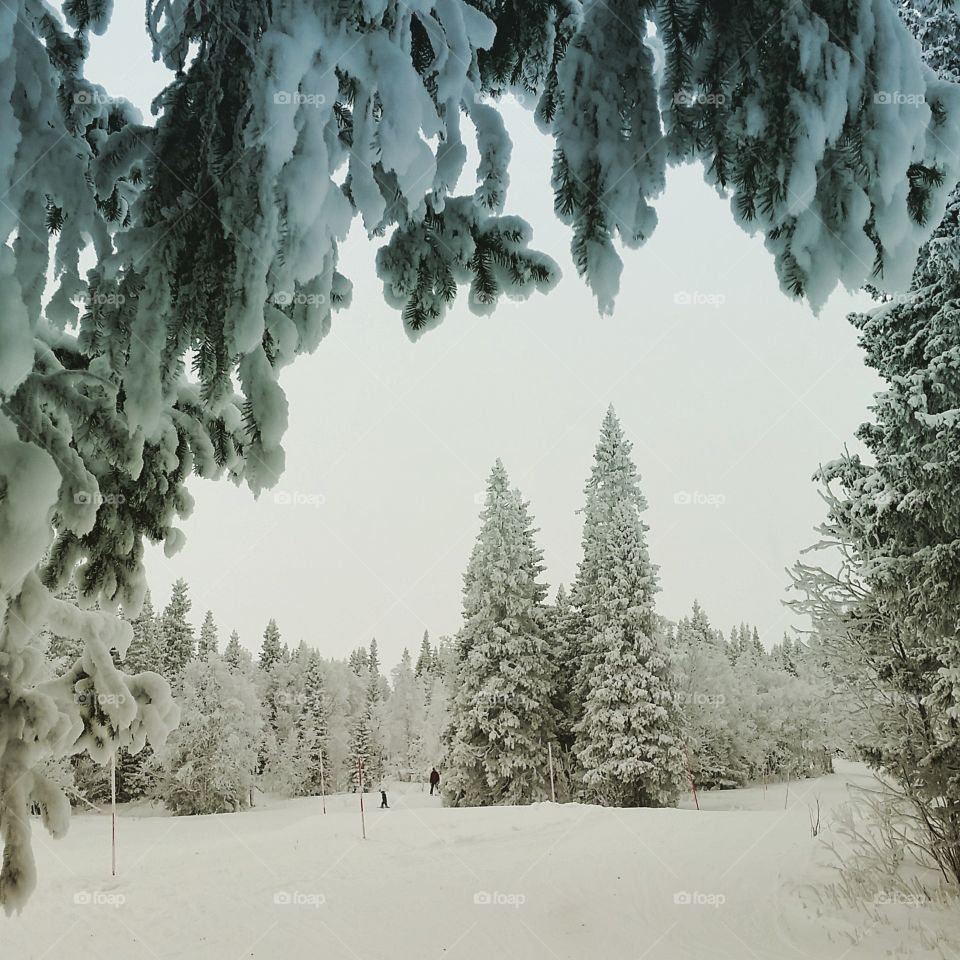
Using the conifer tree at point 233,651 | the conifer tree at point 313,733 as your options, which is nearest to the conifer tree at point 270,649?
the conifer tree at point 313,733

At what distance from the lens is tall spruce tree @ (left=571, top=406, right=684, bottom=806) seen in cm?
2169

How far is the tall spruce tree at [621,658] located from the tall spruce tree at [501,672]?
4.91 ft

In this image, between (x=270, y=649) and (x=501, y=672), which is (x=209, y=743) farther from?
(x=270, y=649)

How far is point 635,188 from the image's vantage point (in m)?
2.06

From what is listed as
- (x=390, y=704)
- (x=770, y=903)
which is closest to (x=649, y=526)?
(x=770, y=903)

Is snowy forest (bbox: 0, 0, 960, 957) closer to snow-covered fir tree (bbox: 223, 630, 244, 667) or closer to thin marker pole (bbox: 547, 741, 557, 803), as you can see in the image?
thin marker pole (bbox: 547, 741, 557, 803)

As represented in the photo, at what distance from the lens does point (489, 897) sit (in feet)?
34.4

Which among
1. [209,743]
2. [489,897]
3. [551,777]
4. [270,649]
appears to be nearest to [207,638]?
[209,743]

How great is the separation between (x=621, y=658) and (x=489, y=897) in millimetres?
12895

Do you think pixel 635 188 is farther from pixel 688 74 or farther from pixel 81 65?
pixel 81 65

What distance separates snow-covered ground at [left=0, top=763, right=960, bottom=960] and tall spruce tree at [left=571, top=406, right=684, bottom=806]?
6336 mm

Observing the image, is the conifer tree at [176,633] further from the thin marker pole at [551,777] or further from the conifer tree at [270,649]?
the thin marker pole at [551,777]

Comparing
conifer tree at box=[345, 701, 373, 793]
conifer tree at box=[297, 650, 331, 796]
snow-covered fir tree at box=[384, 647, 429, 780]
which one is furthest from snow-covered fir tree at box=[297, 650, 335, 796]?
snow-covered fir tree at box=[384, 647, 429, 780]

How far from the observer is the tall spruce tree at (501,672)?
2269 cm
